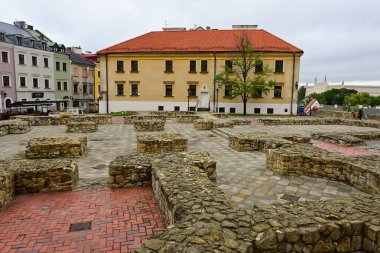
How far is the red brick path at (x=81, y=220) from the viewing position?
474cm

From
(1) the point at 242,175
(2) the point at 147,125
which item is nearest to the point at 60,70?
(2) the point at 147,125

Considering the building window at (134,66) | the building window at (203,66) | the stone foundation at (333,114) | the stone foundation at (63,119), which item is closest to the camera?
the stone foundation at (63,119)

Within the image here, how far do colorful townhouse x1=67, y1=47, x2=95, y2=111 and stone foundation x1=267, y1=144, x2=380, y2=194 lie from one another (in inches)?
1759

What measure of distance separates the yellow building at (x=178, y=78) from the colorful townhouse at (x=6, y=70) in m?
12.2

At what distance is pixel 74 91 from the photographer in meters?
50.6

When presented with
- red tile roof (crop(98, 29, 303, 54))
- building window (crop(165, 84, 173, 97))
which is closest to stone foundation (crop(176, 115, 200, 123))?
building window (crop(165, 84, 173, 97))

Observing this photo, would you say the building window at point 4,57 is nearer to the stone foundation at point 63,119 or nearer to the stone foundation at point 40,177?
the stone foundation at point 63,119

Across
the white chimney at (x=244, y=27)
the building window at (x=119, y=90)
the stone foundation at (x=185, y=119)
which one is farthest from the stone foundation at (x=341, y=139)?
the white chimney at (x=244, y=27)

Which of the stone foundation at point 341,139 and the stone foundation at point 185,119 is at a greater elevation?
the stone foundation at point 185,119

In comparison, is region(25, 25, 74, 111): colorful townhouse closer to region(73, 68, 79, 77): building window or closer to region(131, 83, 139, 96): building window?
region(73, 68, 79, 77): building window

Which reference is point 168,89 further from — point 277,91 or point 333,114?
point 333,114

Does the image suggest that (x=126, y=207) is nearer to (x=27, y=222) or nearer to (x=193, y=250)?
(x=27, y=222)

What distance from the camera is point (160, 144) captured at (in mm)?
12156

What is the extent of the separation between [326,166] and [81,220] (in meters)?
6.84
